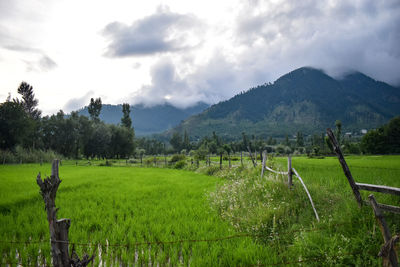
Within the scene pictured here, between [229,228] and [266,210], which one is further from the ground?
[266,210]

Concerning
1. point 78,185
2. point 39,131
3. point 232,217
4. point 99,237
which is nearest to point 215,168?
point 78,185

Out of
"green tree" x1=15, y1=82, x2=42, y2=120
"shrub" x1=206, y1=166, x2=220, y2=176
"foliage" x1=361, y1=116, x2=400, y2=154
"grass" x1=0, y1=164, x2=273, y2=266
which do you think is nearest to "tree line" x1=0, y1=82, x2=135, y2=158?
"green tree" x1=15, y1=82, x2=42, y2=120

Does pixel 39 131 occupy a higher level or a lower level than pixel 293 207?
higher

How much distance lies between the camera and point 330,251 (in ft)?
12.9

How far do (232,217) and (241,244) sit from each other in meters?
2.08

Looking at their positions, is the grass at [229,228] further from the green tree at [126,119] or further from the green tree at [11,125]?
the green tree at [126,119]

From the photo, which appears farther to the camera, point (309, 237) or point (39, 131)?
point (39, 131)

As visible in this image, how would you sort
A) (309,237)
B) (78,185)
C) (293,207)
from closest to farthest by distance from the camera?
(309,237)
(293,207)
(78,185)

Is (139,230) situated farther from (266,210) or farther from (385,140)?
(385,140)

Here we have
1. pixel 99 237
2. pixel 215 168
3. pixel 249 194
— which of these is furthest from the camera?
pixel 215 168

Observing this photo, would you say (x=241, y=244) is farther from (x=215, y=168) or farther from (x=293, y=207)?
(x=215, y=168)

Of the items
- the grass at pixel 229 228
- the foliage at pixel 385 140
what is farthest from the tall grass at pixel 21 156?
the foliage at pixel 385 140

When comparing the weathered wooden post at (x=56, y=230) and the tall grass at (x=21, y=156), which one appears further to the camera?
the tall grass at (x=21, y=156)

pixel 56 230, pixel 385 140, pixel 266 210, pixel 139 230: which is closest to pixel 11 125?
pixel 139 230
